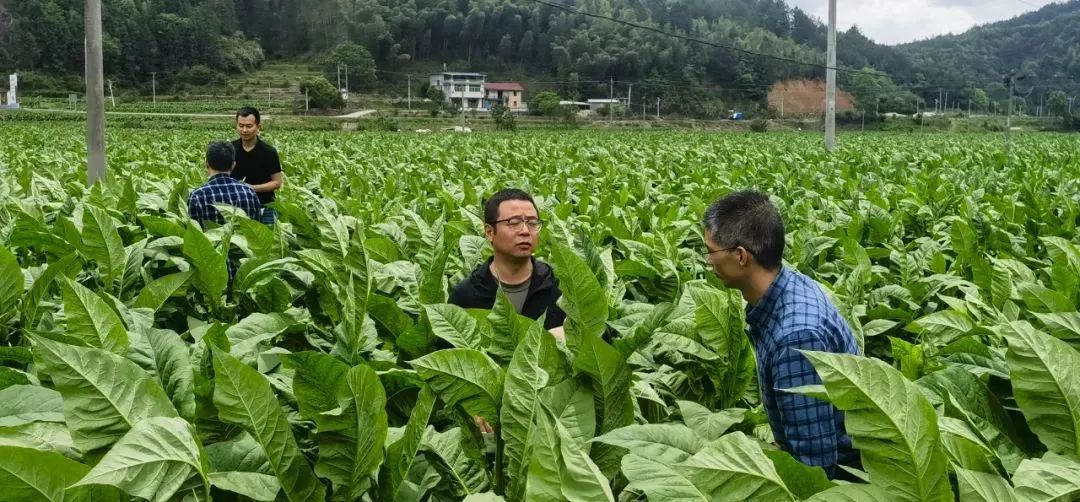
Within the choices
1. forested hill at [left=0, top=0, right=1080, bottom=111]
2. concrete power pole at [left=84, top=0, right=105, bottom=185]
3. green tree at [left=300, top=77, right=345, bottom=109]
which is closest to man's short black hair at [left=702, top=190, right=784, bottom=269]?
concrete power pole at [left=84, top=0, right=105, bottom=185]

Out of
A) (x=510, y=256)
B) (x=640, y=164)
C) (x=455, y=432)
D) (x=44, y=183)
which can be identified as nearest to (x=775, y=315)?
(x=455, y=432)

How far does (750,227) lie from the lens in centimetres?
269

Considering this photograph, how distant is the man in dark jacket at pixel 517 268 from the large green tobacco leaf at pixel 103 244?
4.04 ft

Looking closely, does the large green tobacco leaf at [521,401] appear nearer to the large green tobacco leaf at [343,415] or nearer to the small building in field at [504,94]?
the large green tobacco leaf at [343,415]

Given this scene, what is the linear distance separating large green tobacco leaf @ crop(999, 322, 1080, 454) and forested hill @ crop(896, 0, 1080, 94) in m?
101

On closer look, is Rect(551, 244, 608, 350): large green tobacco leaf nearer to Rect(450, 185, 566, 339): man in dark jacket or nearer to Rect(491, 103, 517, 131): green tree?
Rect(450, 185, 566, 339): man in dark jacket

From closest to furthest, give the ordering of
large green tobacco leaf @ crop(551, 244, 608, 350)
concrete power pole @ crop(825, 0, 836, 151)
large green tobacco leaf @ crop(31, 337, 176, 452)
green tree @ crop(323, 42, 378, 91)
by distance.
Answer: large green tobacco leaf @ crop(31, 337, 176, 452) → large green tobacco leaf @ crop(551, 244, 608, 350) → concrete power pole @ crop(825, 0, 836, 151) → green tree @ crop(323, 42, 378, 91)

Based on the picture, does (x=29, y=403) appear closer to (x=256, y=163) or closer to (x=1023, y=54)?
(x=256, y=163)

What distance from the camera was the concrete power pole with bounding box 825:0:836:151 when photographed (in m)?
21.6

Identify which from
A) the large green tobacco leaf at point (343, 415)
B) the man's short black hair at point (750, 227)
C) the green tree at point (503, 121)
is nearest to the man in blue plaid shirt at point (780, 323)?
the man's short black hair at point (750, 227)

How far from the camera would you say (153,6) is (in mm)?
102875

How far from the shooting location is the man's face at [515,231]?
13.1 feet

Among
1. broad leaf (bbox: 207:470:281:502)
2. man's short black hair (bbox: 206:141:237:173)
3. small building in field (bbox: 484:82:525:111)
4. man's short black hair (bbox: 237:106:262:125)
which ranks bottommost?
broad leaf (bbox: 207:470:281:502)

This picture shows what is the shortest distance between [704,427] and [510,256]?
187cm
